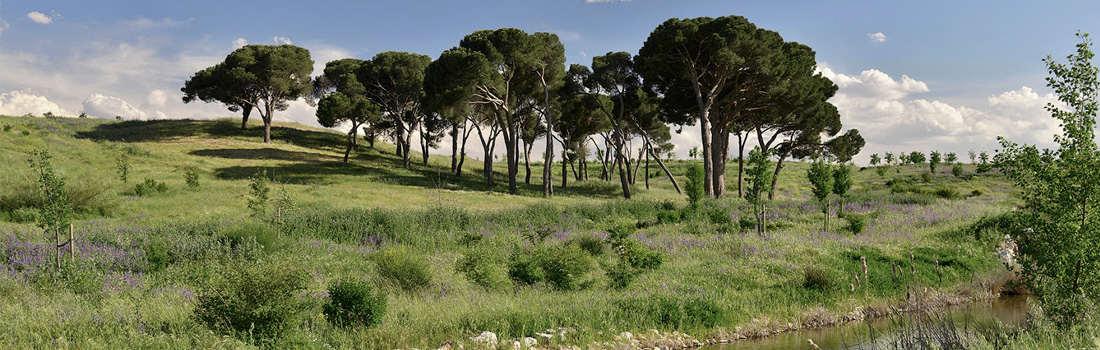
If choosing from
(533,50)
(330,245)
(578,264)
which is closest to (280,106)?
(533,50)

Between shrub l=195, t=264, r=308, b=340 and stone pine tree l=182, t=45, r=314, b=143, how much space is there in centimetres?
5252

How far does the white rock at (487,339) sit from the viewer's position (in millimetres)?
7184

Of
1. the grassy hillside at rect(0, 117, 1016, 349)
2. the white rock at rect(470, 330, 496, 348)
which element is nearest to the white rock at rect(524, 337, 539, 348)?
the grassy hillside at rect(0, 117, 1016, 349)

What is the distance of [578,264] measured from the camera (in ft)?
34.4

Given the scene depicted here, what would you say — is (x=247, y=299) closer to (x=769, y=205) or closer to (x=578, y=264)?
(x=578, y=264)

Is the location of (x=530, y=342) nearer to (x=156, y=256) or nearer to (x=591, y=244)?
(x=591, y=244)

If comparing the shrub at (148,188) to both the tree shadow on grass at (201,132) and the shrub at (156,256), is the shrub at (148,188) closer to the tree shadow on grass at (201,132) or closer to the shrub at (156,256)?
the shrub at (156,256)

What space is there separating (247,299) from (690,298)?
6.77 meters

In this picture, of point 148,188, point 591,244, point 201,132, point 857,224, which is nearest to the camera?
point 591,244

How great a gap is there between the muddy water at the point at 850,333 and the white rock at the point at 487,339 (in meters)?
3.51

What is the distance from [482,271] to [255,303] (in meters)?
4.21

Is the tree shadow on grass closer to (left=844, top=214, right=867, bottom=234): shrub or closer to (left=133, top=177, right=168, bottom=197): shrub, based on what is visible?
(left=133, top=177, right=168, bottom=197): shrub

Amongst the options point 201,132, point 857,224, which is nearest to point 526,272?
point 857,224

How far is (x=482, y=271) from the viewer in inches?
403
